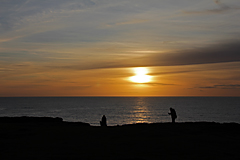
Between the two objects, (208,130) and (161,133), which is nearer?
(161,133)

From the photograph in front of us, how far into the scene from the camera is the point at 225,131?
16891mm

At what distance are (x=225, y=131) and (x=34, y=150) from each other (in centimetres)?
1293

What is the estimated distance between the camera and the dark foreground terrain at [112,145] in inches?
415

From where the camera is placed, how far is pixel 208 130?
56.5 ft

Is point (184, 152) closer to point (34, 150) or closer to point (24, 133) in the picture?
point (34, 150)

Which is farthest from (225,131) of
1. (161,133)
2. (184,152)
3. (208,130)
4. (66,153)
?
(66,153)

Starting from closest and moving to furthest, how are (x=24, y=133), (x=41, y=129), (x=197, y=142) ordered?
(x=197, y=142), (x=24, y=133), (x=41, y=129)

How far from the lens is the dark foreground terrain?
10539 mm

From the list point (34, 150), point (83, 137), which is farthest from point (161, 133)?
point (34, 150)

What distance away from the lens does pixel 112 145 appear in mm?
12383

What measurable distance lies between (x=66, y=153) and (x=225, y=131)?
1169 cm

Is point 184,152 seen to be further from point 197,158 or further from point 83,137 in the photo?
point 83,137

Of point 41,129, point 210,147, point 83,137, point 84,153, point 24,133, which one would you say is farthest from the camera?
point 41,129

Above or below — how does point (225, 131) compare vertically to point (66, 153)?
above
